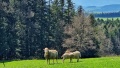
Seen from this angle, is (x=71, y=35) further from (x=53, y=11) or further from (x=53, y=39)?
(x=53, y=11)

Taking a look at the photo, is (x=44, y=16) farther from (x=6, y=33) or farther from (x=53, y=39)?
(x=6, y=33)

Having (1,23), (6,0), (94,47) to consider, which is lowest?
(94,47)

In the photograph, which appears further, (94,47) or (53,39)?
(53,39)

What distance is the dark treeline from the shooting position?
71.4 metres

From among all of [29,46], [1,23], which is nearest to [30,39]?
[29,46]

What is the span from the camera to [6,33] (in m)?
69.5

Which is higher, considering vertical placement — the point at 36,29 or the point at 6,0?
the point at 6,0

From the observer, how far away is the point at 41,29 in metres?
81.9

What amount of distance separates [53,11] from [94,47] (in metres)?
18.0

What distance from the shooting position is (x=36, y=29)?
80.8 meters

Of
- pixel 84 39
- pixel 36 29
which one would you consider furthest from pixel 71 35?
pixel 36 29

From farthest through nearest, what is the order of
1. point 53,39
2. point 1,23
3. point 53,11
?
point 53,11, point 53,39, point 1,23

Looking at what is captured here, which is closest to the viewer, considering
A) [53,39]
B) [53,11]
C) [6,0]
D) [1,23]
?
[1,23]

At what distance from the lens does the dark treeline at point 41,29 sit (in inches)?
2810
